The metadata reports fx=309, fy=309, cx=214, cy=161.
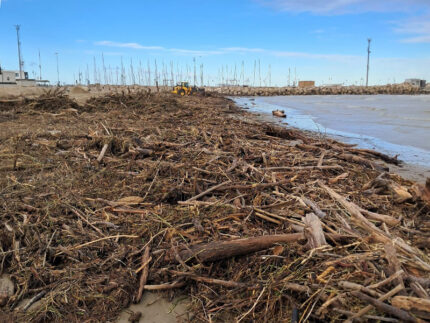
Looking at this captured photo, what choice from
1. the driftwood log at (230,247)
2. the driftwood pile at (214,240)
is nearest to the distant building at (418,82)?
the driftwood pile at (214,240)

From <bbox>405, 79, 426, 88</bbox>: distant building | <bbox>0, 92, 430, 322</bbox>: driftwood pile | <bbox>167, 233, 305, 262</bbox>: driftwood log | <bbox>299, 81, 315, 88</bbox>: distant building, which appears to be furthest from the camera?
<bbox>299, 81, 315, 88</bbox>: distant building

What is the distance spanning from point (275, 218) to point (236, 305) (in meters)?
1.22

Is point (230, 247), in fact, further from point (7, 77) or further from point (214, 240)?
point (7, 77)

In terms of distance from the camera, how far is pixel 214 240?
303cm

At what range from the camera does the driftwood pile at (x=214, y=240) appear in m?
2.27

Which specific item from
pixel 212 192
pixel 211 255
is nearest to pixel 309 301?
pixel 211 255

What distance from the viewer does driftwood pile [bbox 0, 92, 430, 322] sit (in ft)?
7.45

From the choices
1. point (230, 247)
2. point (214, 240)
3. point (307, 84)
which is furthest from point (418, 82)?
point (230, 247)

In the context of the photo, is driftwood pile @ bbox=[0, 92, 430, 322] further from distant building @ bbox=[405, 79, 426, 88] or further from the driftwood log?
distant building @ bbox=[405, 79, 426, 88]

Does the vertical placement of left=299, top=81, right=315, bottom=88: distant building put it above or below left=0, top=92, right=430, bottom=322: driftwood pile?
above

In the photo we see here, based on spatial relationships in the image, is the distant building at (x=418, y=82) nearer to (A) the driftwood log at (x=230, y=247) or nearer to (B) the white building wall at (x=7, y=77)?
(B) the white building wall at (x=7, y=77)

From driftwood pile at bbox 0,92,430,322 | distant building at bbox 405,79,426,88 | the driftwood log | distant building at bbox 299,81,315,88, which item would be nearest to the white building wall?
driftwood pile at bbox 0,92,430,322

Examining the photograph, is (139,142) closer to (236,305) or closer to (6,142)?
(6,142)

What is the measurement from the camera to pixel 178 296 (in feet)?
8.42
